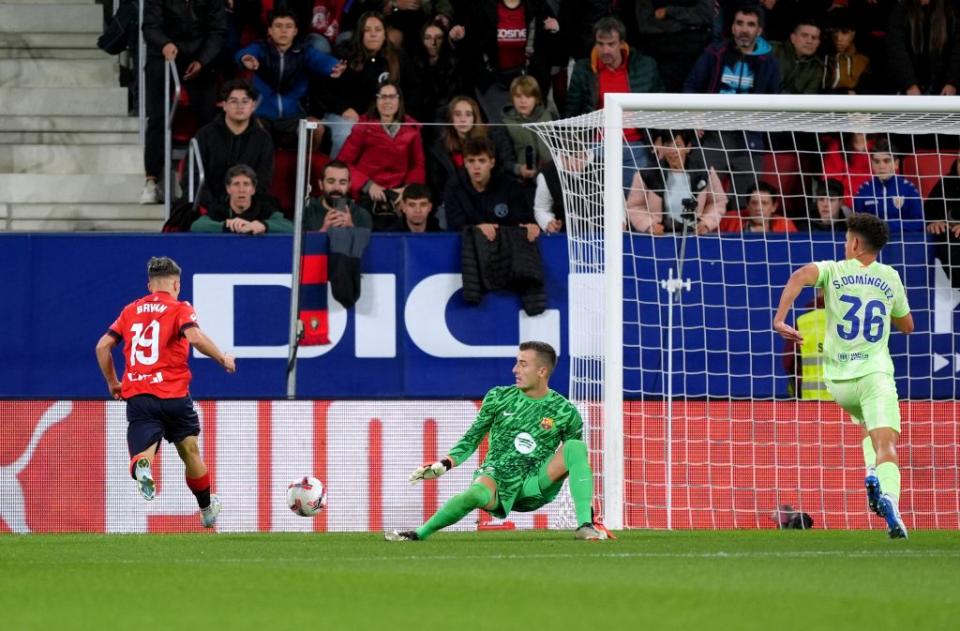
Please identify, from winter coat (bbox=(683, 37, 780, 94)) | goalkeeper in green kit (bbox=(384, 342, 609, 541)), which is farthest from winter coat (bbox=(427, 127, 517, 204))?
goalkeeper in green kit (bbox=(384, 342, 609, 541))

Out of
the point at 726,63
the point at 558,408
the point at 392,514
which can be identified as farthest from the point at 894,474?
the point at 726,63

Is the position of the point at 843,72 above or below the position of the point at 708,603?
above

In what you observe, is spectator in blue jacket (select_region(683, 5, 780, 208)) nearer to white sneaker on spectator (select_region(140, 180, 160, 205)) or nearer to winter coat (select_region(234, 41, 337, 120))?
winter coat (select_region(234, 41, 337, 120))

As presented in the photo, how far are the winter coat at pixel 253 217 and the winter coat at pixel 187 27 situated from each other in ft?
5.93

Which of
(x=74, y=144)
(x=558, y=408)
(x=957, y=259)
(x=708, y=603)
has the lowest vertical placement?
(x=708, y=603)

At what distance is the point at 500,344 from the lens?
13906 mm

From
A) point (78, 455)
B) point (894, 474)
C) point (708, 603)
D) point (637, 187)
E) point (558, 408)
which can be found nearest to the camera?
point (708, 603)

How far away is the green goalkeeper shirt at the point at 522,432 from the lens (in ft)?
33.2

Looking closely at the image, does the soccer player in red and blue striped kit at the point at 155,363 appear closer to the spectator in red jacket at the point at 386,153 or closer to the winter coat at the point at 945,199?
the spectator in red jacket at the point at 386,153

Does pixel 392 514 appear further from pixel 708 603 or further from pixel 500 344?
pixel 708 603

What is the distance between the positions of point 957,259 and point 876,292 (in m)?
4.01

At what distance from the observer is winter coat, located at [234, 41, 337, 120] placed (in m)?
15.1

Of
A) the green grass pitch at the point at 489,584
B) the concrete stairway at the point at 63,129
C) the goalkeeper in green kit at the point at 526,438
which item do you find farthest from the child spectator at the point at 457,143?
the green grass pitch at the point at 489,584

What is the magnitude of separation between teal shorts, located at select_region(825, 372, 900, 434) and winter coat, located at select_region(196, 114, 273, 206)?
6071mm
